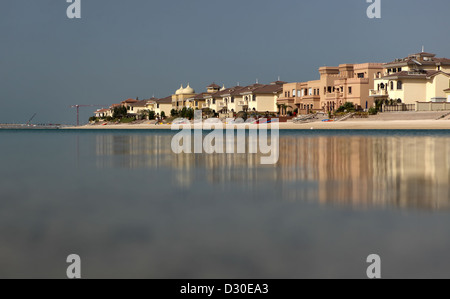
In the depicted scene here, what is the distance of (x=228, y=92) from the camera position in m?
99.4

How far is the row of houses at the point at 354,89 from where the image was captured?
62.7 m

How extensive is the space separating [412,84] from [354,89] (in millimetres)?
A: 8459

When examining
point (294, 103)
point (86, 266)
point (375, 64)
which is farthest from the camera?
point (294, 103)

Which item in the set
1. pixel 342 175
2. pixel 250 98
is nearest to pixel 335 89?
pixel 250 98

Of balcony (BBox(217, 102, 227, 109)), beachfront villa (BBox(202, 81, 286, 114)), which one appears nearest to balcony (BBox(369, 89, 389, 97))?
beachfront villa (BBox(202, 81, 286, 114))

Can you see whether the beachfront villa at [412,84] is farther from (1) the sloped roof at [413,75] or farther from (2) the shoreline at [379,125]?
(2) the shoreline at [379,125]

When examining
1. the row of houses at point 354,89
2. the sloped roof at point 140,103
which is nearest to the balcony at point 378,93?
the row of houses at point 354,89

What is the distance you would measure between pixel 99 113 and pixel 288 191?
154922 mm

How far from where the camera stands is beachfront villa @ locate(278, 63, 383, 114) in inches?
2714

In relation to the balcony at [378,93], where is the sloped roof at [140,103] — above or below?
above

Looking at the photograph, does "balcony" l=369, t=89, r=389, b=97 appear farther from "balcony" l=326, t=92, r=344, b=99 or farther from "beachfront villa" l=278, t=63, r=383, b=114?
"balcony" l=326, t=92, r=344, b=99

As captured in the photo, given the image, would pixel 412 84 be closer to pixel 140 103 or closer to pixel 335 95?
pixel 335 95
